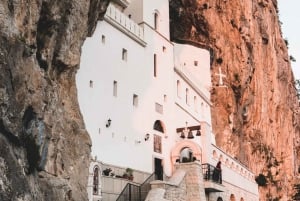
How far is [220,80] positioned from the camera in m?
37.4

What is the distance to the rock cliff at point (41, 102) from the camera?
1115 cm

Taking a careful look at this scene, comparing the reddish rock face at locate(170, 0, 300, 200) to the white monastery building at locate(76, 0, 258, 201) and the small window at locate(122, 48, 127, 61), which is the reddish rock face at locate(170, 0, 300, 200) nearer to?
the white monastery building at locate(76, 0, 258, 201)

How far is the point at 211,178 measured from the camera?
82.8 feet

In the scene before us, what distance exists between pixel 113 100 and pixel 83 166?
577 centimetres

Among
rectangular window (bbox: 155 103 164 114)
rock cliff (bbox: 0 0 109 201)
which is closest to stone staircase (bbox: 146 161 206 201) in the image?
rectangular window (bbox: 155 103 164 114)

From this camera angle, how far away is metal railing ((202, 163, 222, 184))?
24938 mm

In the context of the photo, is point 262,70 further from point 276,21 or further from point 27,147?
point 27,147

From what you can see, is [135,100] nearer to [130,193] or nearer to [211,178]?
[130,193]

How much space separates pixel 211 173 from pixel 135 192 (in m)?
6.39

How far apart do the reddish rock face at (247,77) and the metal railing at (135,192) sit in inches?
621

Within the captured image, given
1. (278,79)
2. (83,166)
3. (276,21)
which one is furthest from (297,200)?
(83,166)

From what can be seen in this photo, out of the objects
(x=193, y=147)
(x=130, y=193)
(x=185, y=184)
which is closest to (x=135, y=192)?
(x=130, y=193)

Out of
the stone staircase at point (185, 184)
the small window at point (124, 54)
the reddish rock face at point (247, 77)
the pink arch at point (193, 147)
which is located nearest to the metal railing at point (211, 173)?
the pink arch at point (193, 147)

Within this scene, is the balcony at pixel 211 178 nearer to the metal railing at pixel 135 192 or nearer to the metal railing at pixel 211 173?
the metal railing at pixel 211 173
